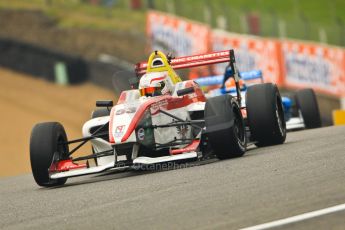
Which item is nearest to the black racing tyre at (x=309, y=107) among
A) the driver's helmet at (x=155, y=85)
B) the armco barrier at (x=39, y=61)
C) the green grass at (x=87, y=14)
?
the driver's helmet at (x=155, y=85)

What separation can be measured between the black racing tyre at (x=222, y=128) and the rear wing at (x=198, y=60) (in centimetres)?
185

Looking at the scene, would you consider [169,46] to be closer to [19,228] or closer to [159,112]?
[159,112]

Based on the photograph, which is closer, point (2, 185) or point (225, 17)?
point (2, 185)

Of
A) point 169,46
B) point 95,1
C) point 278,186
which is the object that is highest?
point 95,1

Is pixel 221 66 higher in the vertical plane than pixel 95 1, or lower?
lower

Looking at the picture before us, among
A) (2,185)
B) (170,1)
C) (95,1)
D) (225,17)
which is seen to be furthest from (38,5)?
(2,185)

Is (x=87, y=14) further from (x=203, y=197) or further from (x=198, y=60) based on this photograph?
(x=203, y=197)

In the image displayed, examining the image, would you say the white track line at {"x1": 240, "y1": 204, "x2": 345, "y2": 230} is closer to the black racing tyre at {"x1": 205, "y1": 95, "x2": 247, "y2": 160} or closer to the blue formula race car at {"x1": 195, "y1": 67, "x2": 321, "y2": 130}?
the black racing tyre at {"x1": 205, "y1": 95, "x2": 247, "y2": 160}

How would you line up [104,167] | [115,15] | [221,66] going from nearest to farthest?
[104,167], [221,66], [115,15]

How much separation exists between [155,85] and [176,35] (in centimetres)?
2292

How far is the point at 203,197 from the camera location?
8625 mm

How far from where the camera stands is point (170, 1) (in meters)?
38.7

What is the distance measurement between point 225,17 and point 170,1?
4.54m

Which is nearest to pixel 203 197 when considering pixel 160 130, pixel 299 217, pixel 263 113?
pixel 299 217
